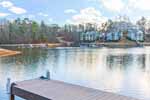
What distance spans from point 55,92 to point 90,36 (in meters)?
86.9

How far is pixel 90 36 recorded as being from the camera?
94.2 metres

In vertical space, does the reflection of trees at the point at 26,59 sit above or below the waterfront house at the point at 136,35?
below

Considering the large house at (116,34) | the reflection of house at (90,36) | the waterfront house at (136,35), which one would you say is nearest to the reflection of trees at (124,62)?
the large house at (116,34)

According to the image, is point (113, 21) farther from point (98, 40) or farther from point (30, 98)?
point (30, 98)

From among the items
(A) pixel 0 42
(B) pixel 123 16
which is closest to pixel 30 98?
(A) pixel 0 42

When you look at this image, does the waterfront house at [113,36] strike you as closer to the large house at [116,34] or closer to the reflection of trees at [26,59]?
the large house at [116,34]

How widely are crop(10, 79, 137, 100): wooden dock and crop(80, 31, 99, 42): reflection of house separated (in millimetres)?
85191

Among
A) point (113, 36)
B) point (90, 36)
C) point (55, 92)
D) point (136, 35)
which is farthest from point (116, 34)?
point (55, 92)

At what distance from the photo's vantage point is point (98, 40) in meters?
95.2

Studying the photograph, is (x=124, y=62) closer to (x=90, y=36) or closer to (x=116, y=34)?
(x=116, y=34)

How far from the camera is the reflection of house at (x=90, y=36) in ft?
308

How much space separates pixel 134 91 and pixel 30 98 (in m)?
6.29

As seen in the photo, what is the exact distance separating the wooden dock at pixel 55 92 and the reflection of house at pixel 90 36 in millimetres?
85191

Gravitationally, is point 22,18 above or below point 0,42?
above
